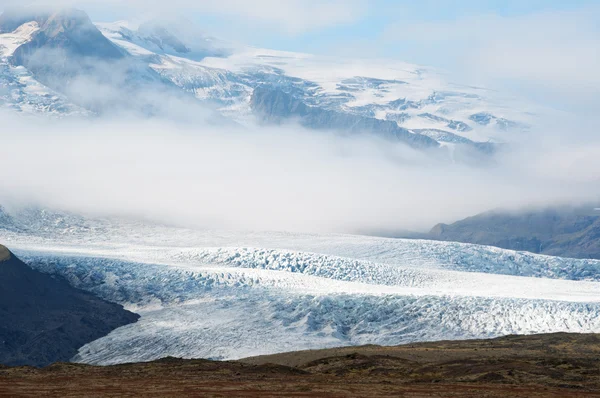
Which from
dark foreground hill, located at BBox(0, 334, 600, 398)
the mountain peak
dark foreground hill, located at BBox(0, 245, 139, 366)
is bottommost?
dark foreground hill, located at BBox(0, 245, 139, 366)

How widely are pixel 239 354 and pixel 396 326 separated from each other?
45.4ft

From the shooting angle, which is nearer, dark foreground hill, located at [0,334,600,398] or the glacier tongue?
dark foreground hill, located at [0,334,600,398]

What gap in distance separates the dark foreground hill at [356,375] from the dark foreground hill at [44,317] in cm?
2106

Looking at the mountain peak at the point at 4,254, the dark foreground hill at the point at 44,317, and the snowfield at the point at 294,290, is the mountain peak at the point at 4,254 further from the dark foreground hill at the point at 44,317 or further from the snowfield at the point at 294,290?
the snowfield at the point at 294,290

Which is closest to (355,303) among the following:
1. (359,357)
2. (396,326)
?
(396,326)

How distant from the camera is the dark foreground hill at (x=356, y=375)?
48759 millimetres

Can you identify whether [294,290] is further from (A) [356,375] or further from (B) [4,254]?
(A) [356,375]

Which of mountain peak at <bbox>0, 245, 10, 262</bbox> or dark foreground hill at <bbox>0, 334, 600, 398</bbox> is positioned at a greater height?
mountain peak at <bbox>0, 245, 10, 262</bbox>

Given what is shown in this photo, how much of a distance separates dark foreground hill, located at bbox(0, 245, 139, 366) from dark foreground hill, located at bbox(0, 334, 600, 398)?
69.1 feet

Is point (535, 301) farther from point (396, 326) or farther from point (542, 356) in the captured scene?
point (542, 356)

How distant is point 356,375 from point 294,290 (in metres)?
36.9

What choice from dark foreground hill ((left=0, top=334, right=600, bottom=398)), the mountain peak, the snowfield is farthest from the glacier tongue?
dark foreground hill ((left=0, top=334, right=600, bottom=398))

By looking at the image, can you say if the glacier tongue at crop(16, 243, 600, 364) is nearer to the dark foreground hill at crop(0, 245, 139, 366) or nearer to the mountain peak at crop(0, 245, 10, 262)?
the dark foreground hill at crop(0, 245, 139, 366)

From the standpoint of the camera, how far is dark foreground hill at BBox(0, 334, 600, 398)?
4876 centimetres
